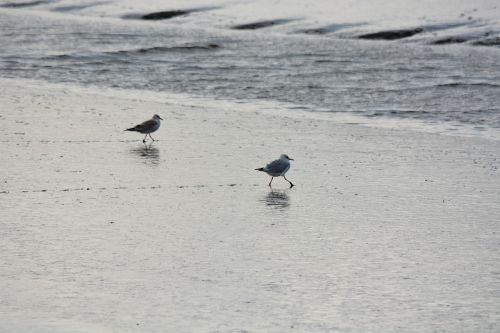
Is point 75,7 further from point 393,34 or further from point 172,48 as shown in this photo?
point 393,34

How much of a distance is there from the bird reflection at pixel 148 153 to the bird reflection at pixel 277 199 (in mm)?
2165

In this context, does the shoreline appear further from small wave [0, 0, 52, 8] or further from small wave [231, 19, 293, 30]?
small wave [0, 0, 52, 8]

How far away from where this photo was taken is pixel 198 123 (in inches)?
675

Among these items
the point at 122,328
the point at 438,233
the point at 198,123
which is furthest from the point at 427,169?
the point at 122,328

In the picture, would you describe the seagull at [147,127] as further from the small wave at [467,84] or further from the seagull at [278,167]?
the small wave at [467,84]

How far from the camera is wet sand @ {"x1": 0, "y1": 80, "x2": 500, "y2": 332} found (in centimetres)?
753

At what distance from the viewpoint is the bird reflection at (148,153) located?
13805mm

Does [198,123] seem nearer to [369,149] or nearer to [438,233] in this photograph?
[369,149]

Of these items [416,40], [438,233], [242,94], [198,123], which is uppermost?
[416,40]

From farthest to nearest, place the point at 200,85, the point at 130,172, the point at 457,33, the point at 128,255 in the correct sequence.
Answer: the point at 457,33
the point at 200,85
the point at 130,172
the point at 128,255

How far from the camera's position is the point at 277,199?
38.2ft

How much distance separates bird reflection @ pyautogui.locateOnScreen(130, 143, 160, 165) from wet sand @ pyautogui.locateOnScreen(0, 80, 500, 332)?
0.03 m

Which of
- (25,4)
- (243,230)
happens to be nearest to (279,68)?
(243,230)

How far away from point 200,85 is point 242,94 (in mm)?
1718
